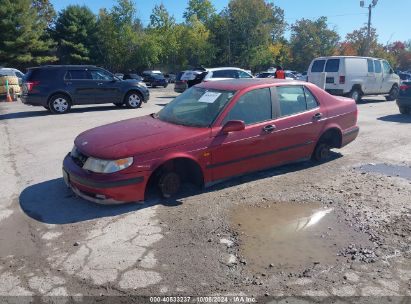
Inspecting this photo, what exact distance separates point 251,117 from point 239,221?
1.72m

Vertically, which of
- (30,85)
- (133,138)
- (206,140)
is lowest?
(206,140)

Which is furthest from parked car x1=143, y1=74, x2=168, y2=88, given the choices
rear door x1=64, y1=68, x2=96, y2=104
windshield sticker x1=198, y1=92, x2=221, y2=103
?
windshield sticker x1=198, y1=92, x2=221, y2=103

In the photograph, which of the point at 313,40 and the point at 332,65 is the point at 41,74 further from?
the point at 313,40

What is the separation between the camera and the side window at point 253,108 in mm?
5312

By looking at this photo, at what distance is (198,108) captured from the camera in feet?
18.1

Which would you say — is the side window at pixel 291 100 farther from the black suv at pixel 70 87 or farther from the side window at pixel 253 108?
the black suv at pixel 70 87

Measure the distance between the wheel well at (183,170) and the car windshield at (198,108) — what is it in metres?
0.57

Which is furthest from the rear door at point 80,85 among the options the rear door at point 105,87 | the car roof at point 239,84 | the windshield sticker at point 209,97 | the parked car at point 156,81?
the parked car at point 156,81

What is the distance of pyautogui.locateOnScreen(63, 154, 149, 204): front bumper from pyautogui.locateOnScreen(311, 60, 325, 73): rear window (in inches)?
534

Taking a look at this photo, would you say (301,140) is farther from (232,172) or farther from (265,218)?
(265,218)

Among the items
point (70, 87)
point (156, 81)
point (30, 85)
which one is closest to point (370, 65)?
point (70, 87)

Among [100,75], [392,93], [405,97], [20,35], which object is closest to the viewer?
[405,97]

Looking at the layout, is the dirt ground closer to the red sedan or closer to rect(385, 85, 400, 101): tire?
the red sedan

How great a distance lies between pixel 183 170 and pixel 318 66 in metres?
13.0
